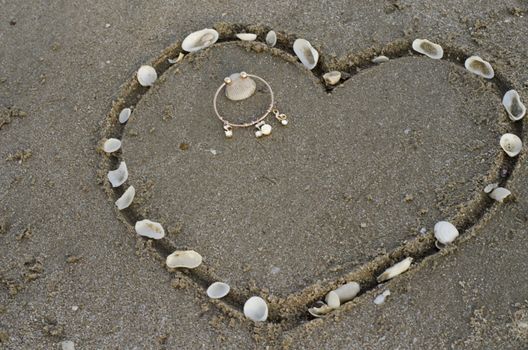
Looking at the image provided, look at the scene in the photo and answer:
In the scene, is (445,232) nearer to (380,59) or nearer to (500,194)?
Answer: (500,194)

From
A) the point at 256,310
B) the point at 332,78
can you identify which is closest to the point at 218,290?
the point at 256,310

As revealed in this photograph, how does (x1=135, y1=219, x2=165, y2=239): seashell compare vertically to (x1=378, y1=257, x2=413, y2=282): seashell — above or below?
above

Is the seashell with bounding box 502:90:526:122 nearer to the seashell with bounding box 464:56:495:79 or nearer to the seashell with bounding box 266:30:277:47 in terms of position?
the seashell with bounding box 464:56:495:79

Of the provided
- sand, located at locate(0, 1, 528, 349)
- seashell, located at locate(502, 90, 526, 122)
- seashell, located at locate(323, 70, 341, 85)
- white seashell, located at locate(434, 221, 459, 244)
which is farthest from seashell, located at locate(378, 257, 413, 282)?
seashell, located at locate(323, 70, 341, 85)

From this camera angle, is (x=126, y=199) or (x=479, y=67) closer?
(x=126, y=199)

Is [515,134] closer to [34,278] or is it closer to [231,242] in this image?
[231,242]

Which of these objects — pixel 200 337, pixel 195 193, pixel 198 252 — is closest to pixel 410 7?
pixel 195 193
